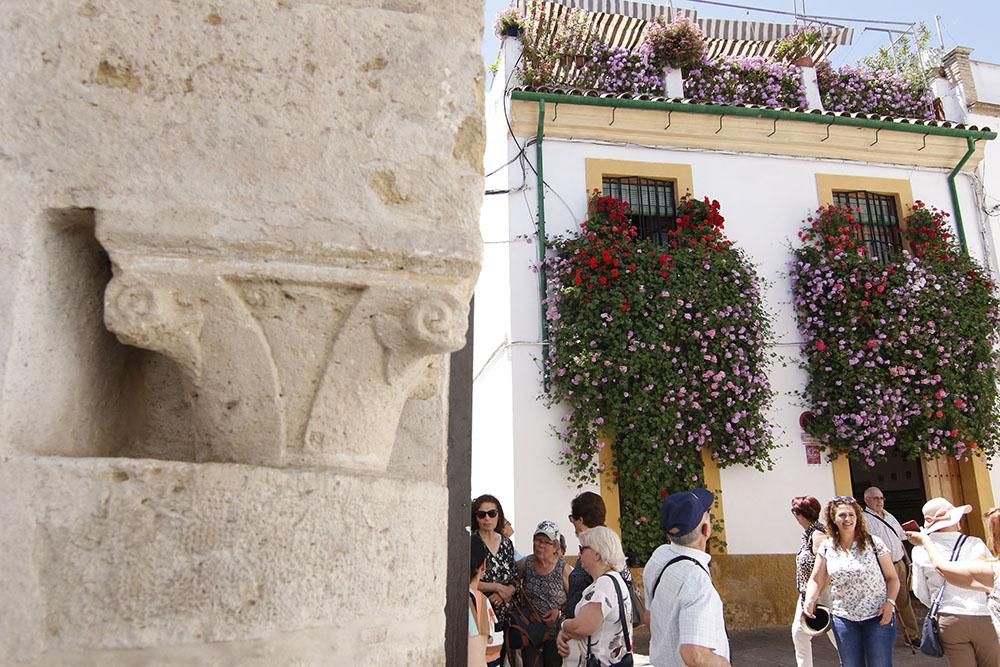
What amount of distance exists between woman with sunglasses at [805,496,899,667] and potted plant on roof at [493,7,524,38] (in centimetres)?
701

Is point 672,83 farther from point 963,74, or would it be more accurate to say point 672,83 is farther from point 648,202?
point 963,74

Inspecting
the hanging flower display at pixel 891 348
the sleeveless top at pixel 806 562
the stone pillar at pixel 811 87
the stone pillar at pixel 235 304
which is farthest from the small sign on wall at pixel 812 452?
the stone pillar at pixel 235 304

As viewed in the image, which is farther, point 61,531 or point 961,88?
point 961,88

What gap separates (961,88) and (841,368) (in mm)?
4547

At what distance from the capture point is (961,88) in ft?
32.9

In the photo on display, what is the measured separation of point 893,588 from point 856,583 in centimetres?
21

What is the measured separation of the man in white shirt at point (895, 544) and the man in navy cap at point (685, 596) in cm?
373

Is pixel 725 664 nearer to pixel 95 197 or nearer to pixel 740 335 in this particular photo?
pixel 95 197

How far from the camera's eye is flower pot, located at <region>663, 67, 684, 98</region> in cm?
929

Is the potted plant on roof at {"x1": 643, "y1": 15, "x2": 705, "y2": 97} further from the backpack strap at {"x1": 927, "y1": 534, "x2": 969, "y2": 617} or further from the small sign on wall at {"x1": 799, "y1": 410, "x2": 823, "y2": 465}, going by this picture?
the backpack strap at {"x1": 927, "y1": 534, "x2": 969, "y2": 617}

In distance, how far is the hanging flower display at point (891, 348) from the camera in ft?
27.0

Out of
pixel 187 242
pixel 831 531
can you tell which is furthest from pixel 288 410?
pixel 831 531

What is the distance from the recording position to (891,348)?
8.50 m

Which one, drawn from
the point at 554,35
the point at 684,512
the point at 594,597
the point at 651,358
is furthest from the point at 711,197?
the point at 684,512
